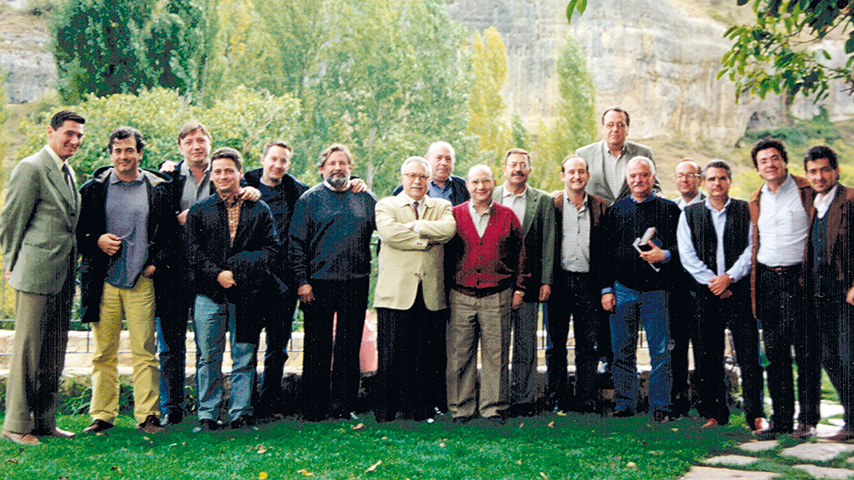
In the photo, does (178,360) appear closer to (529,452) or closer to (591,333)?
(529,452)

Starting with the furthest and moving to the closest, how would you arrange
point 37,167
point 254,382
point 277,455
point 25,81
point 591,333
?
1. point 25,81
2. point 591,333
3. point 254,382
4. point 37,167
5. point 277,455

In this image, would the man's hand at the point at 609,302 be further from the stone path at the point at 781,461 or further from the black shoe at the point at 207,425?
the black shoe at the point at 207,425

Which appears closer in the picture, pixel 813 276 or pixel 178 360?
pixel 813 276

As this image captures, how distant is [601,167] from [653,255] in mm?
1025

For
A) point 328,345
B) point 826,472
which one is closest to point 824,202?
point 826,472

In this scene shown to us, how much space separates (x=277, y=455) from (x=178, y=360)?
1.28 meters

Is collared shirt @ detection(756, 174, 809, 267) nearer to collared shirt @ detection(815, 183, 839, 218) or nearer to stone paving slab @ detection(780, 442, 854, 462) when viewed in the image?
collared shirt @ detection(815, 183, 839, 218)

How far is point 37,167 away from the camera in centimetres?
440

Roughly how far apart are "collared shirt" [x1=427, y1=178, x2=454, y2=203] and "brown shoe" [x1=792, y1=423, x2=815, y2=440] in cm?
293

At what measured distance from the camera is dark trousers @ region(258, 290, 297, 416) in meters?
5.06

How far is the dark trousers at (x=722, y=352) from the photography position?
488 centimetres

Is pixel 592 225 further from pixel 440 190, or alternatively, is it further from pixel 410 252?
pixel 410 252

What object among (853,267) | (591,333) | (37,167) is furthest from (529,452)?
(37,167)

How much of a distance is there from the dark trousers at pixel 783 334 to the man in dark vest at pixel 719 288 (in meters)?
0.15
